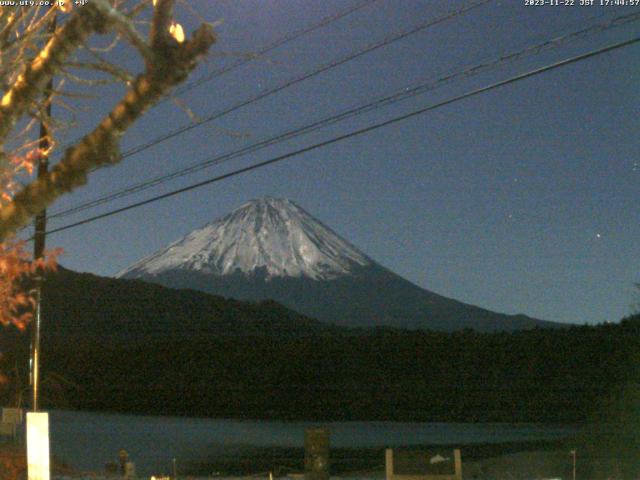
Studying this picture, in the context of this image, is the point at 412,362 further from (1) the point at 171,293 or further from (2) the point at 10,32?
(2) the point at 10,32

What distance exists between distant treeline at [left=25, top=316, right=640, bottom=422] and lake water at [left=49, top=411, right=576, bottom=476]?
4730 millimetres

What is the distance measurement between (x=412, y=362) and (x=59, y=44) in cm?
6454

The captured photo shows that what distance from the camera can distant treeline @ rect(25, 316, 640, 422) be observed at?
5497 centimetres

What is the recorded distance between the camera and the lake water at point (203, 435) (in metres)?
31.4

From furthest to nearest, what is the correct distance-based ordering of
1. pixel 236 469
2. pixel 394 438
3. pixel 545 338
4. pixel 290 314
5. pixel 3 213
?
pixel 290 314, pixel 545 338, pixel 394 438, pixel 236 469, pixel 3 213

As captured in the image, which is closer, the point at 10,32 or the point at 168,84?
the point at 168,84

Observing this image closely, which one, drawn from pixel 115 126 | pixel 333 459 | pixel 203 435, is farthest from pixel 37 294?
pixel 203 435

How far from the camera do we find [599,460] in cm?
2811

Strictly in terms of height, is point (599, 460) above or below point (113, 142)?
below

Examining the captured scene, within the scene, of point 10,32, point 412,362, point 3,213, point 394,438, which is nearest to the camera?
point 3,213

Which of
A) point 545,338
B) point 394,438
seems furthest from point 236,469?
point 545,338

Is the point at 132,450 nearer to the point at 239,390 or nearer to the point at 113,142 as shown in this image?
the point at 113,142

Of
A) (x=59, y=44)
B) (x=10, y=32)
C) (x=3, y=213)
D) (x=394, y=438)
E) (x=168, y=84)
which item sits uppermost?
(x=10, y=32)

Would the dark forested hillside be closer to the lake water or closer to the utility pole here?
the lake water
